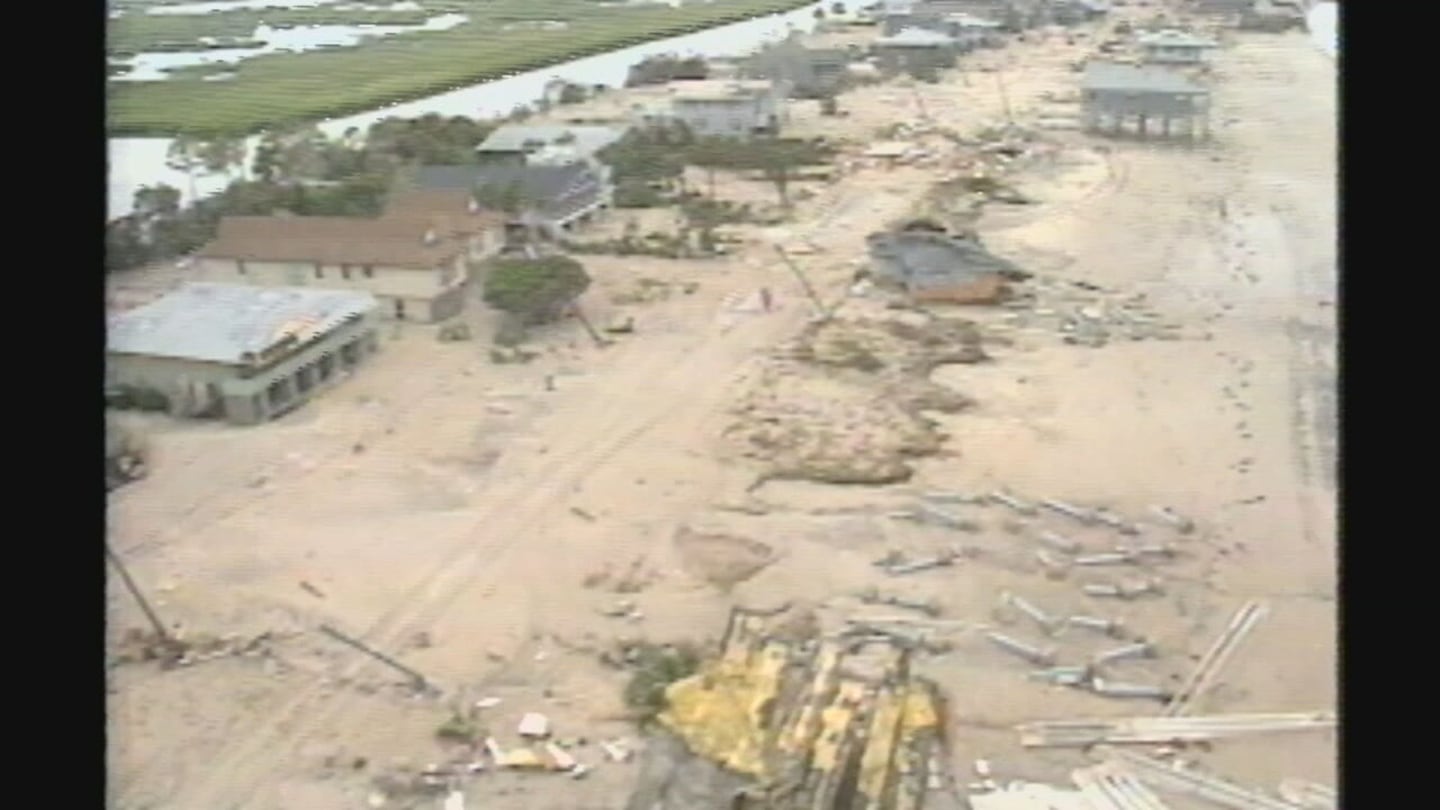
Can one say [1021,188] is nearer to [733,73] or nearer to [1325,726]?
[733,73]

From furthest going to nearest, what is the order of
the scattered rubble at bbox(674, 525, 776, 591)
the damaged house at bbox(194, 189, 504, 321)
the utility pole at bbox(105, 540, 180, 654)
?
the damaged house at bbox(194, 189, 504, 321) → the scattered rubble at bbox(674, 525, 776, 591) → the utility pole at bbox(105, 540, 180, 654)

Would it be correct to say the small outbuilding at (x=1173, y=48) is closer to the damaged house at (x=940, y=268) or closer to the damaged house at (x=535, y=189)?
the damaged house at (x=940, y=268)

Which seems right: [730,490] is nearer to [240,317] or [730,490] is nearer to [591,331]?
[591,331]

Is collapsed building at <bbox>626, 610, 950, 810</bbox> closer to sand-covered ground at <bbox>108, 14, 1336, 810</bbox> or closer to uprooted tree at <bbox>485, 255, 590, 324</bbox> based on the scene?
sand-covered ground at <bbox>108, 14, 1336, 810</bbox>

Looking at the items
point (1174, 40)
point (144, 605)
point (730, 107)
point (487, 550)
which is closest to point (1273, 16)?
point (1174, 40)

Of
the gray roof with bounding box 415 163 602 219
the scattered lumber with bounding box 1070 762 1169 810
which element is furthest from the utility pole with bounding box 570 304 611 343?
the scattered lumber with bounding box 1070 762 1169 810
